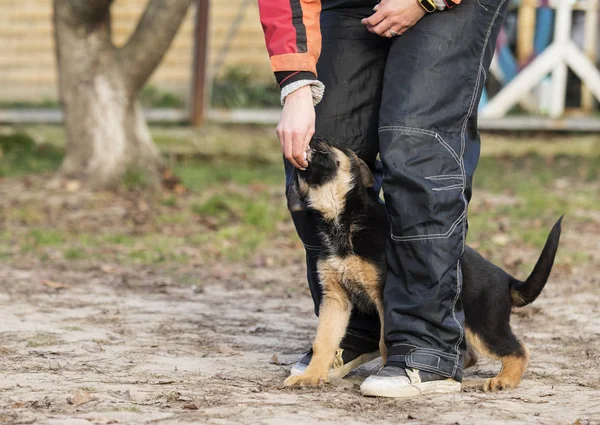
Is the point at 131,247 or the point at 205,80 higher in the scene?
the point at 205,80

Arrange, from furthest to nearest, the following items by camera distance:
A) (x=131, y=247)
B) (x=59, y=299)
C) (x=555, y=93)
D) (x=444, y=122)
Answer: (x=555, y=93)
(x=131, y=247)
(x=59, y=299)
(x=444, y=122)

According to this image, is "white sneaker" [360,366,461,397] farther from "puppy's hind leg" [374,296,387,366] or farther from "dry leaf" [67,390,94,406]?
"dry leaf" [67,390,94,406]

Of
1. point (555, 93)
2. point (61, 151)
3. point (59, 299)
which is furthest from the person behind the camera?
point (555, 93)

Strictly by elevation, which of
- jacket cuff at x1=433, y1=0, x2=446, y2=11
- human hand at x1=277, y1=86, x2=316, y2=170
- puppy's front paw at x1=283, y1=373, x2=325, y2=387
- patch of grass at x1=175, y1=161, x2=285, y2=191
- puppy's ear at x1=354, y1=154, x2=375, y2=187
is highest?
jacket cuff at x1=433, y1=0, x2=446, y2=11

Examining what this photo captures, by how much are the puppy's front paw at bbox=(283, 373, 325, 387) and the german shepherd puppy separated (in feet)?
0.03

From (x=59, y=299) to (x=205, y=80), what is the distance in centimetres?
548

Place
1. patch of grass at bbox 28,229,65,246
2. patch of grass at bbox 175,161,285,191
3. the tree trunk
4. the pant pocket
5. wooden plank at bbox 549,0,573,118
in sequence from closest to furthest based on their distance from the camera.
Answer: the pant pocket → patch of grass at bbox 28,229,65,246 → the tree trunk → patch of grass at bbox 175,161,285,191 → wooden plank at bbox 549,0,573,118

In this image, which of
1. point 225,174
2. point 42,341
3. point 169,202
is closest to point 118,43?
point 225,174

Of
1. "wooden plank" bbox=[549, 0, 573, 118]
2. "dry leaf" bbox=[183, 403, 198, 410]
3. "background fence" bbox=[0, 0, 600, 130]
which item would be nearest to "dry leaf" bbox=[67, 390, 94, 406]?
"dry leaf" bbox=[183, 403, 198, 410]

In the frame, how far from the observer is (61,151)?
1042 centimetres

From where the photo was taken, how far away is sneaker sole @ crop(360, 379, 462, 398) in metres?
3.46

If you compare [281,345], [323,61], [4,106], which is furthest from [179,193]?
[323,61]

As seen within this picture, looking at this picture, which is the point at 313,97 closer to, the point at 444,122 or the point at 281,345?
the point at 444,122

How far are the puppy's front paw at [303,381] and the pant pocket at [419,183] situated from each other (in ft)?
2.18
